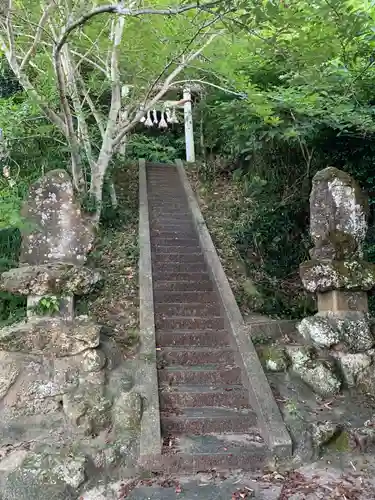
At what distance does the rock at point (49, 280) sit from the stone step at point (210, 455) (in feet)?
6.12

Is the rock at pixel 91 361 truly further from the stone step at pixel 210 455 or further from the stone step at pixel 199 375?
the stone step at pixel 210 455

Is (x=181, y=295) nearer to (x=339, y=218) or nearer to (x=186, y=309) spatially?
(x=186, y=309)

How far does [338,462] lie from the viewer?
4.59 m

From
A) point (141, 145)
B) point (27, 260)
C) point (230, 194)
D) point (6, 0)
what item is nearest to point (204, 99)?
point (230, 194)

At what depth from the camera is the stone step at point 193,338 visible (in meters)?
6.23

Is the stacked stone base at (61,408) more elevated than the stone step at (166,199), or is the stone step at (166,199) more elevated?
the stone step at (166,199)

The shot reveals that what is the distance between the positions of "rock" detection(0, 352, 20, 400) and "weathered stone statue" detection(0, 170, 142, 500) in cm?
1

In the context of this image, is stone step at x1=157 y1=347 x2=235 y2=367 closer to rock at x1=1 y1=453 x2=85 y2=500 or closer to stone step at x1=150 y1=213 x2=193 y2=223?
rock at x1=1 y1=453 x2=85 y2=500

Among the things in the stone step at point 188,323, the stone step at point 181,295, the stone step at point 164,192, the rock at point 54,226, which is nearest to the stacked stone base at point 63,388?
the rock at point 54,226

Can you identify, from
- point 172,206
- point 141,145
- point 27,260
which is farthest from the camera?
point 141,145

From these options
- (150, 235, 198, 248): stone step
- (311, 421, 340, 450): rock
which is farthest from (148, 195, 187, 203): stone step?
(311, 421, 340, 450): rock

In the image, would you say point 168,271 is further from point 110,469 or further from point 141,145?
point 141,145

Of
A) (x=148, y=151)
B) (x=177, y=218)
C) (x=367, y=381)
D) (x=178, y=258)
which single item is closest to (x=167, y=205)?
(x=177, y=218)

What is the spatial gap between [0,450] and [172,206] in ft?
25.2
